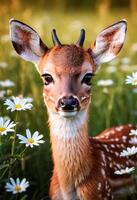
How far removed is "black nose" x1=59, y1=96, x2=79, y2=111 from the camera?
14.6ft

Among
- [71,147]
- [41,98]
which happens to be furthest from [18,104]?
[41,98]

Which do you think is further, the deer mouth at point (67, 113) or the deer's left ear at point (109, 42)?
the deer's left ear at point (109, 42)

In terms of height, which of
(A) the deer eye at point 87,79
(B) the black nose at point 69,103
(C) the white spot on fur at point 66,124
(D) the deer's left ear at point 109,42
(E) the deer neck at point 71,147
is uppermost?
(D) the deer's left ear at point 109,42

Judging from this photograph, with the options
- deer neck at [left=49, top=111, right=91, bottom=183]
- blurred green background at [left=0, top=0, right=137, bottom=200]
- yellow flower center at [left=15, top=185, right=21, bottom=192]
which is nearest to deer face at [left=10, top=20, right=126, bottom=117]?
deer neck at [left=49, top=111, right=91, bottom=183]

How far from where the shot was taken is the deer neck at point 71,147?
4828 millimetres

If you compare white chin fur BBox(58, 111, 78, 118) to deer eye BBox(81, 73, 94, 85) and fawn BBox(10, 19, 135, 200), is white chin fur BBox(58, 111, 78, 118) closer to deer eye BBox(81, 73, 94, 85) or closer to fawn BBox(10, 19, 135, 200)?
fawn BBox(10, 19, 135, 200)

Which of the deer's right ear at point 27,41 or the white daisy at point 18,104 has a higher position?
the deer's right ear at point 27,41

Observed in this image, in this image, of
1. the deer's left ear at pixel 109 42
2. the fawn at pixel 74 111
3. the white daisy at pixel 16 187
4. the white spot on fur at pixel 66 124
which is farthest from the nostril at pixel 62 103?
the deer's left ear at pixel 109 42

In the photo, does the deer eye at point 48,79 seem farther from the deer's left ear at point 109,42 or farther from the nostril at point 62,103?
the deer's left ear at point 109,42

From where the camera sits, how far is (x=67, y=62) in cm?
475

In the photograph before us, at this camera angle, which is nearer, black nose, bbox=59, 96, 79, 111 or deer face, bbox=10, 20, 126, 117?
black nose, bbox=59, 96, 79, 111

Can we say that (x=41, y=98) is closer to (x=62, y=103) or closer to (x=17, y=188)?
(x=17, y=188)

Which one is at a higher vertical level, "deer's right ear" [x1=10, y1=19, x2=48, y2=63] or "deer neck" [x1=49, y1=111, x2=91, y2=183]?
"deer's right ear" [x1=10, y1=19, x2=48, y2=63]

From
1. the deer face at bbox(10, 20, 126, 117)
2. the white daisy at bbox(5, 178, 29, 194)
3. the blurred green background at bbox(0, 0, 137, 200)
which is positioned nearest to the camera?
the deer face at bbox(10, 20, 126, 117)
